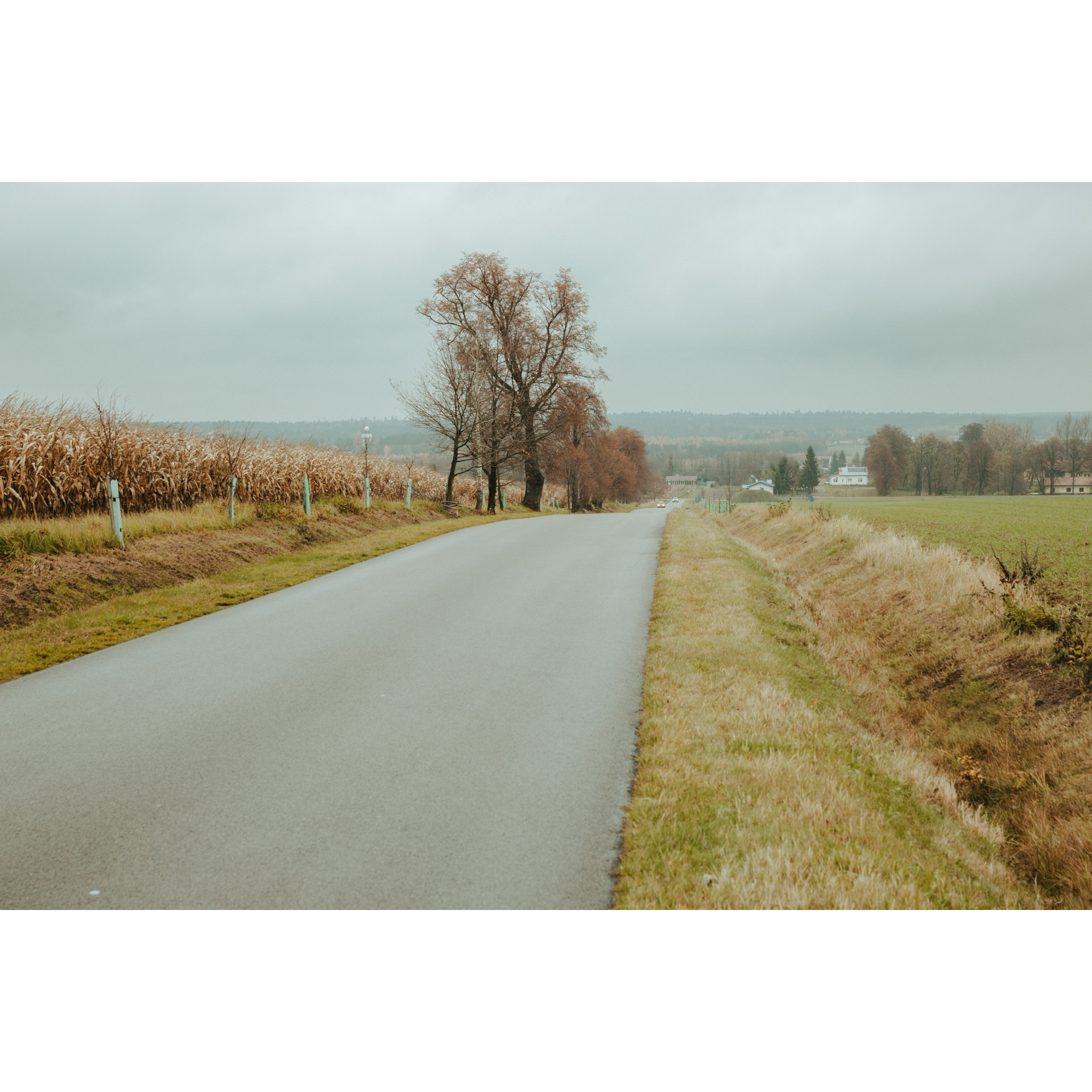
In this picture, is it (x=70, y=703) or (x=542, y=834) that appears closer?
(x=542, y=834)

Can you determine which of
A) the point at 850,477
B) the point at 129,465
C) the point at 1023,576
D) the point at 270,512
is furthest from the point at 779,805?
the point at 850,477

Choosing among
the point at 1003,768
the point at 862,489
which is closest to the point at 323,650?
the point at 1003,768

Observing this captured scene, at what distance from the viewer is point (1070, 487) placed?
63344 millimetres

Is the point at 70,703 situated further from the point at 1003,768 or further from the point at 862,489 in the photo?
the point at 862,489

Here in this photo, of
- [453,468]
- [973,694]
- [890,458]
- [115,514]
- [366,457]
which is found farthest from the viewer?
[890,458]

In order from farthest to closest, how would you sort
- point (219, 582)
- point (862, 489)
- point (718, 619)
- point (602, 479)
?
point (862, 489)
point (602, 479)
point (219, 582)
point (718, 619)

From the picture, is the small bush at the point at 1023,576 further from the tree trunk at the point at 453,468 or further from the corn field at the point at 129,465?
the tree trunk at the point at 453,468

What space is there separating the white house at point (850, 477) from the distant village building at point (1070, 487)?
2304 inches

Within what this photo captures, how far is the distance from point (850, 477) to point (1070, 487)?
77382 millimetres

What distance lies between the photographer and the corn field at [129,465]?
11.7m

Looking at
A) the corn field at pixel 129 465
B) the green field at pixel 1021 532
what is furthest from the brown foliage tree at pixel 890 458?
the corn field at pixel 129 465

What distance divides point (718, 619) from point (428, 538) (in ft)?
35.5

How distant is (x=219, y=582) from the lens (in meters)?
11.0

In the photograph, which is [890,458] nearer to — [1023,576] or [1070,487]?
[1070,487]
